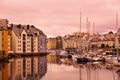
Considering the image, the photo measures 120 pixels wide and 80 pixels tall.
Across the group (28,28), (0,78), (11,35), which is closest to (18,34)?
(11,35)

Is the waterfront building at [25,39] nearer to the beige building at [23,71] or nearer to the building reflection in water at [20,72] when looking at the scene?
the beige building at [23,71]

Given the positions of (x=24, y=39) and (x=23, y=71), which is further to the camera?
(x=24, y=39)

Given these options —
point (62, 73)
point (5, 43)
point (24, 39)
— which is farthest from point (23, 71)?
point (24, 39)

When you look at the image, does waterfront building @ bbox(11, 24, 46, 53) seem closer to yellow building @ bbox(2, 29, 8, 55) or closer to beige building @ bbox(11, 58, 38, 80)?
yellow building @ bbox(2, 29, 8, 55)

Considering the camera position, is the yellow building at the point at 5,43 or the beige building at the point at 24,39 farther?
the beige building at the point at 24,39

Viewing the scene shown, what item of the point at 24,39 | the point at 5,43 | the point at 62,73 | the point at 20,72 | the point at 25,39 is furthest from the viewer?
the point at 25,39

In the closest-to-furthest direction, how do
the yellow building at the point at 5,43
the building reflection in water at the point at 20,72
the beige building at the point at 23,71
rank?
the building reflection in water at the point at 20,72 → the beige building at the point at 23,71 → the yellow building at the point at 5,43

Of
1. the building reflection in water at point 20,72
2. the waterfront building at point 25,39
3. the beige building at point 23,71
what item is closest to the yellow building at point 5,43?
the beige building at point 23,71

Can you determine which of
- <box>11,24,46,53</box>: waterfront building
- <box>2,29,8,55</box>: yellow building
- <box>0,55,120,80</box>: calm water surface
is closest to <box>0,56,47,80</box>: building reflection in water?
<box>0,55,120,80</box>: calm water surface

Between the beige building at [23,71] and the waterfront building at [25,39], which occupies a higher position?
the waterfront building at [25,39]

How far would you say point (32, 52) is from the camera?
317 ft

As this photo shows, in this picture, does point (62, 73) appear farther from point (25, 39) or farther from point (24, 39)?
point (25, 39)

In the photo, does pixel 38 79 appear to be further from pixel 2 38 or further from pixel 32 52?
pixel 32 52

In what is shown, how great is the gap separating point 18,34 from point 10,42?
189 inches
